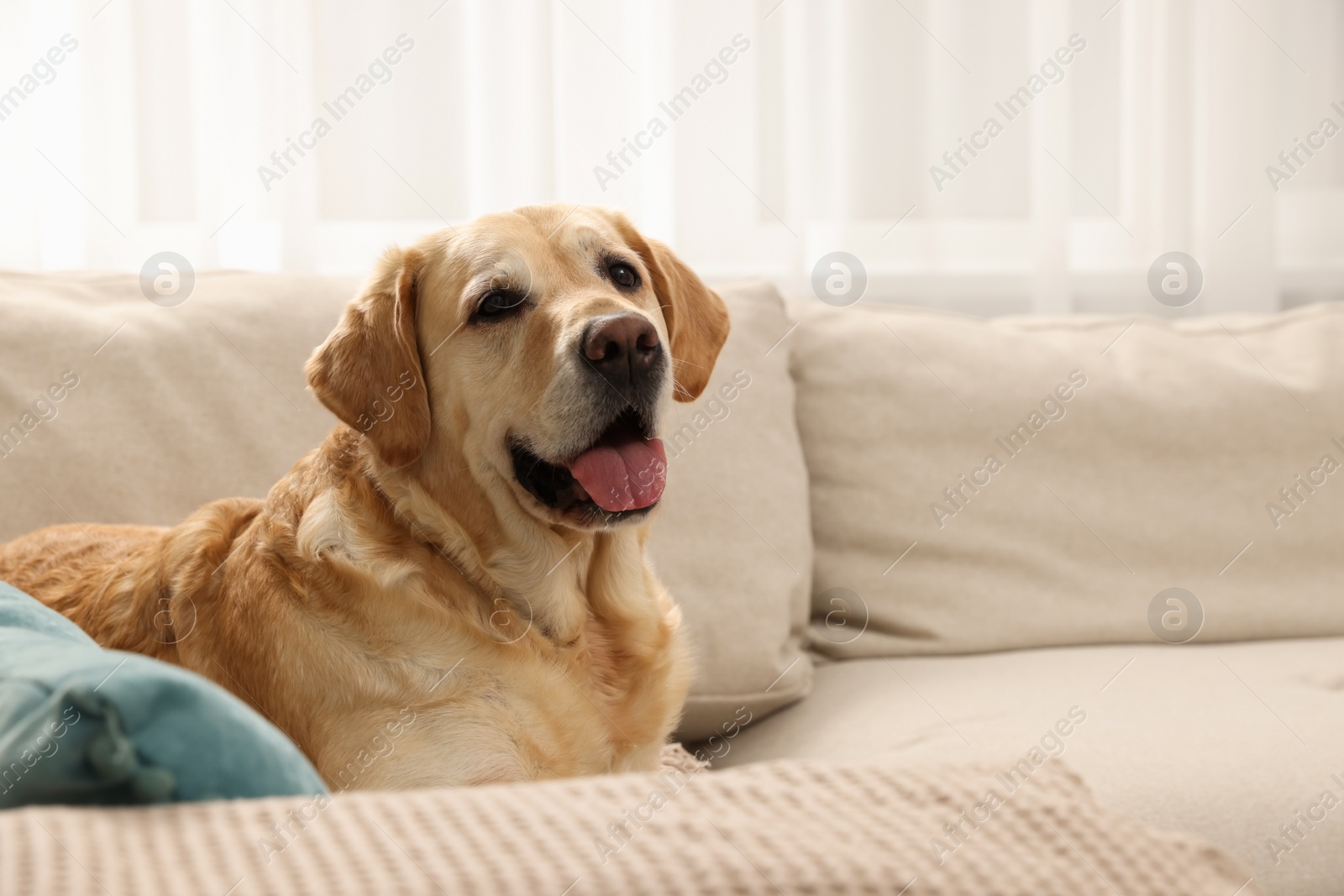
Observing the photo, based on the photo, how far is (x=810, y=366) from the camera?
2.19 metres

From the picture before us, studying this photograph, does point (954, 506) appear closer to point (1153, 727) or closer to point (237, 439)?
point (1153, 727)

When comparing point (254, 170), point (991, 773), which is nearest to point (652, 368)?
point (991, 773)

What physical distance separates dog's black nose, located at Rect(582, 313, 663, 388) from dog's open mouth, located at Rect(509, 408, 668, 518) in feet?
0.17

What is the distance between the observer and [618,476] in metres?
1.33

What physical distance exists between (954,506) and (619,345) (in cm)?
106

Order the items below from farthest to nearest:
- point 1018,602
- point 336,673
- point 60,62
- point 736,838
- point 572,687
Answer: point 60,62, point 1018,602, point 572,687, point 336,673, point 736,838

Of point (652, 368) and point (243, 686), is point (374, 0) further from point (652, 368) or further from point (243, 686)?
point (243, 686)

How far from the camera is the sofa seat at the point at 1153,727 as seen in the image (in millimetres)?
1418

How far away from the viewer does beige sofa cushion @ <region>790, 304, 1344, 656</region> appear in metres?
2.08

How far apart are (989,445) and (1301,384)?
2.36ft

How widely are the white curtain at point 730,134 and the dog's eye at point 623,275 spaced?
108 centimetres

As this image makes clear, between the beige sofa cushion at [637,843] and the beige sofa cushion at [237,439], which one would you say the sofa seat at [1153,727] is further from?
the beige sofa cushion at [637,843]

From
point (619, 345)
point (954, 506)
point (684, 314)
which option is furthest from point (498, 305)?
point (954, 506)

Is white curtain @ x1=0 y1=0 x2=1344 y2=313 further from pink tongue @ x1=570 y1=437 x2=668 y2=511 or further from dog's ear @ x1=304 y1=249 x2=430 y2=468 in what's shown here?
pink tongue @ x1=570 y1=437 x2=668 y2=511
